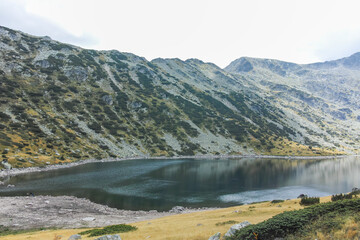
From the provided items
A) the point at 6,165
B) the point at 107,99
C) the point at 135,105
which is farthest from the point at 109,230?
the point at 135,105

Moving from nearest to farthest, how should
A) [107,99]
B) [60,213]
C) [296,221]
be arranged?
[296,221], [60,213], [107,99]

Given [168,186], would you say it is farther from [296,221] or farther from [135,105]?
[135,105]

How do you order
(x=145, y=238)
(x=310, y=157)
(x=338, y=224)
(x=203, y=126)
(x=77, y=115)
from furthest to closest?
(x=203, y=126), (x=310, y=157), (x=77, y=115), (x=145, y=238), (x=338, y=224)

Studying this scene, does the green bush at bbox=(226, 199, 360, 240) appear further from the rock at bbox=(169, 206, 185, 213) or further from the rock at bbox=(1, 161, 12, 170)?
the rock at bbox=(1, 161, 12, 170)

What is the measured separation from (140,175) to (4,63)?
→ 143625mm

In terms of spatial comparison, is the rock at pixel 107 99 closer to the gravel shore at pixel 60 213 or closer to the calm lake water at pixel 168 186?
the calm lake water at pixel 168 186

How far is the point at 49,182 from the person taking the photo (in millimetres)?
64875

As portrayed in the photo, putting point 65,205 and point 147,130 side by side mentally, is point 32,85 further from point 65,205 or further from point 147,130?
point 65,205

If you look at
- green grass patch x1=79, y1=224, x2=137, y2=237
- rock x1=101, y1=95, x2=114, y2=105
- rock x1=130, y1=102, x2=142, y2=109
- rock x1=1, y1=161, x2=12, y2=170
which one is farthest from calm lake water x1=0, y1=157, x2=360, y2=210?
rock x1=130, y1=102, x2=142, y2=109

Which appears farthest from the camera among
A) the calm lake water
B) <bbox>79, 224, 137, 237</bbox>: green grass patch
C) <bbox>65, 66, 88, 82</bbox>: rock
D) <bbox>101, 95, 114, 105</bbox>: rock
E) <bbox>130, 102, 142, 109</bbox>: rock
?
<bbox>130, 102, 142, 109</bbox>: rock

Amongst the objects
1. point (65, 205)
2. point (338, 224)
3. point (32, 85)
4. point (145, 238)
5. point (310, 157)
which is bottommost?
point (310, 157)

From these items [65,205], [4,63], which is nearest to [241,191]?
[65,205]

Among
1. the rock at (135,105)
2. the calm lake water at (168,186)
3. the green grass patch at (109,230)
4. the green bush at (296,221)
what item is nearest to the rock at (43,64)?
the rock at (135,105)

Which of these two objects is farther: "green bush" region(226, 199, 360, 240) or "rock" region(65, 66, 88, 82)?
"rock" region(65, 66, 88, 82)
